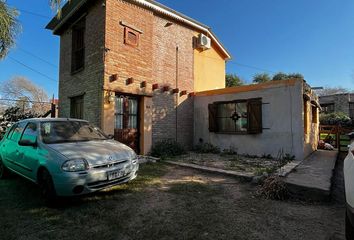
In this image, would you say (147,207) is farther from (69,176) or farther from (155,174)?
(155,174)

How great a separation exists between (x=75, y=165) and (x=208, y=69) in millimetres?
10464

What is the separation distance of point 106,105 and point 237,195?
212 inches

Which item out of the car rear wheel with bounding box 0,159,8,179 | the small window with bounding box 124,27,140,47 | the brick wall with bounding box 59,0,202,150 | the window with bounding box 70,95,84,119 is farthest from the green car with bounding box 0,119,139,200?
the small window with bounding box 124,27,140,47

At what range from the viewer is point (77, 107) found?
9.98m

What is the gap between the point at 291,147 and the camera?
830cm

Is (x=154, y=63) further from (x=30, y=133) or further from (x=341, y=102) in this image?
(x=341, y=102)

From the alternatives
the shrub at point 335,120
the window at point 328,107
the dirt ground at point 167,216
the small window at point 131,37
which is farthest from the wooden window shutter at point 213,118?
the window at point 328,107

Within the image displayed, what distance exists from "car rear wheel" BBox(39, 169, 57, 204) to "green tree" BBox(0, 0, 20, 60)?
5.03 meters

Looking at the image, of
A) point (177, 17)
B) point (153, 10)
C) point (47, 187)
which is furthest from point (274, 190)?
point (177, 17)

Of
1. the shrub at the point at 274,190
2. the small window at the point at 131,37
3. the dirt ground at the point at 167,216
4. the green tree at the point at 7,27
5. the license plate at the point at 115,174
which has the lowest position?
the dirt ground at the point at 167,216

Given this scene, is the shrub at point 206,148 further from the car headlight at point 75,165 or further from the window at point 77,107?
the car headlight at point 75,165

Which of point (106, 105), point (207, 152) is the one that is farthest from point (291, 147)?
point (106, 105)

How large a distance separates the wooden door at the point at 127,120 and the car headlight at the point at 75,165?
453 cm

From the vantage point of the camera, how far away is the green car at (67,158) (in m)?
3.88
